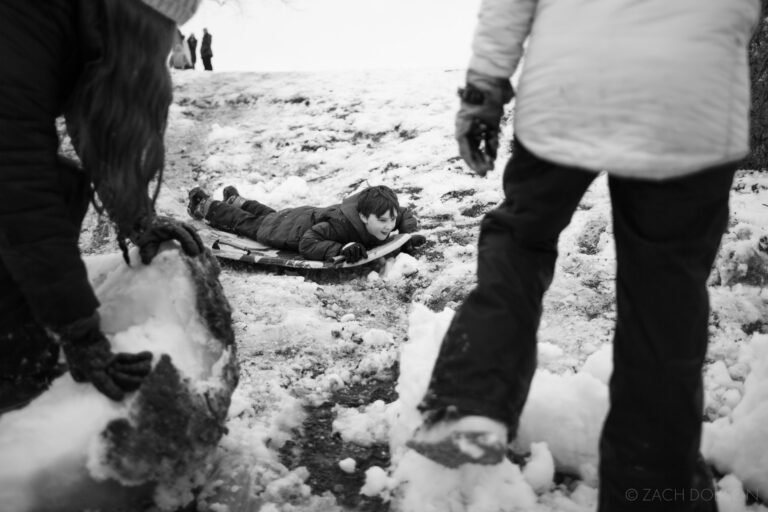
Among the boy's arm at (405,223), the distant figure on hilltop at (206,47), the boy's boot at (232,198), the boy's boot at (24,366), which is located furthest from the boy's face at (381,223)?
the distant figure on hilltop at (206,47)

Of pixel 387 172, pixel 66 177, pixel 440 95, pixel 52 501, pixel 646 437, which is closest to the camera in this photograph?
pixel 646 437

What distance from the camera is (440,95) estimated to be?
7211 millimetres

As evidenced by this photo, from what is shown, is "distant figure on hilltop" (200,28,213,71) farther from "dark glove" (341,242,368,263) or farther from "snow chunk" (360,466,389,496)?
"snow chunk" (360,466,389,496)

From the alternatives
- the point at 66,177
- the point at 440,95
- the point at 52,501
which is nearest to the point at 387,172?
the point at 440,95

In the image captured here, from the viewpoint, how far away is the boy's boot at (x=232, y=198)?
4.69 meters

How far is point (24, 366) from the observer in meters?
1.42

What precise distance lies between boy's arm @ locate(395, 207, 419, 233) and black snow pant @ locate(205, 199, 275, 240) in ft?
3.99

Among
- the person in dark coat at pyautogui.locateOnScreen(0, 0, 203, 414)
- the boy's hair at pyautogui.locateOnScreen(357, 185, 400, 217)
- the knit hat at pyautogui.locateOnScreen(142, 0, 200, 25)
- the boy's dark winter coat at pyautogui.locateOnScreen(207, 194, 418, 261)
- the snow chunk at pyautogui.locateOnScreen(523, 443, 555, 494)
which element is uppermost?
the knit hat at pyautogui.locateOnScreen(142, 0, 200, 25)

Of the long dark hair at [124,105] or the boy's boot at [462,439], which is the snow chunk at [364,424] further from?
the long dark hair at [124,105]

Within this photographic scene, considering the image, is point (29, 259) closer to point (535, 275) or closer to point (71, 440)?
point (71, 440)

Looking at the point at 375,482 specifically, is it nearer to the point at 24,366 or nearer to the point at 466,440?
the point at 466,440

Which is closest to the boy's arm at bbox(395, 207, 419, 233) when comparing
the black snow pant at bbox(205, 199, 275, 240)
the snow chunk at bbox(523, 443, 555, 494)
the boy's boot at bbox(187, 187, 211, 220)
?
the black snow pant at bbox(205, 199, 275, 240)

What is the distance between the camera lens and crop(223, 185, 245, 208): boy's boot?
185 inches

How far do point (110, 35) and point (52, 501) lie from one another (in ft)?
3.64
